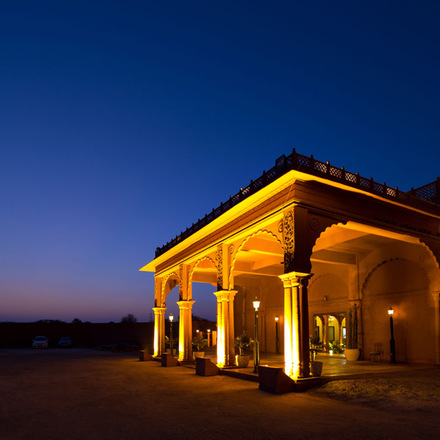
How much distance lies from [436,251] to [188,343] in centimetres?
1126

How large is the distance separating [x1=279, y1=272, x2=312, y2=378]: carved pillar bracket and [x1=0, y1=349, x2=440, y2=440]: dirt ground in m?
0.74

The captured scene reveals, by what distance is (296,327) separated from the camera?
11.3 metres

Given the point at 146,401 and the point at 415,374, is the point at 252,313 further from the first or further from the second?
the point at 146,401

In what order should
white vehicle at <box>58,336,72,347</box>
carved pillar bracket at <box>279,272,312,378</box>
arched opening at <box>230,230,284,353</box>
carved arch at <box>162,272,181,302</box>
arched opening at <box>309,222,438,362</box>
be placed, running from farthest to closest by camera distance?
white vehicle at <box>58,336,72,347</box>, arched opening at <box>230,230,284,353</box>, carved arch at <box>162,272,181,302</box>, arched opening at <box>309,222,438,362</box>, carved pillar bracket at <box>279,272,312,378</box>

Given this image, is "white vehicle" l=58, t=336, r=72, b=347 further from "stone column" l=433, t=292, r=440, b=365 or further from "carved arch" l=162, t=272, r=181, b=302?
"stone column" l=433, t=292, r=440, b=365

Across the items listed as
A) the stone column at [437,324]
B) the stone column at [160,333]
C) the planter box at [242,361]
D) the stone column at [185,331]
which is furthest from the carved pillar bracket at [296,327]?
the stone column at [160,333]

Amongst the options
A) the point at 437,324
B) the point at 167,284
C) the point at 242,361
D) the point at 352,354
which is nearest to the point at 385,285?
the point at 437,324

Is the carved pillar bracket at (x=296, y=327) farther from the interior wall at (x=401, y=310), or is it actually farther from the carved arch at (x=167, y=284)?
the carved arch at (x=167, y=284)

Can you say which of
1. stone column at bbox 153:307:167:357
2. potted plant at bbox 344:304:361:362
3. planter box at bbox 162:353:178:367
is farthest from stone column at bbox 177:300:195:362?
potted plant at bbox 344:304:361:362

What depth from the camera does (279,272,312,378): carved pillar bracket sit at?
1111 cm

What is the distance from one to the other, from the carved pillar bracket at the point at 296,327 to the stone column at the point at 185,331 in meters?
9.26

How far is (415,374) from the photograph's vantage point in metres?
12.6

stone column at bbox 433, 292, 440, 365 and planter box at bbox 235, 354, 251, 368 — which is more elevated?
stone column at bbox 433, 292, 440, 365

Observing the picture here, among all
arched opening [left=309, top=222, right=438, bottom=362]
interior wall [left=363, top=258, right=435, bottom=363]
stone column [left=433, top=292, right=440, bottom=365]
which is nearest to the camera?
stone column [left=433, top=292, right=440, bottom=365]
